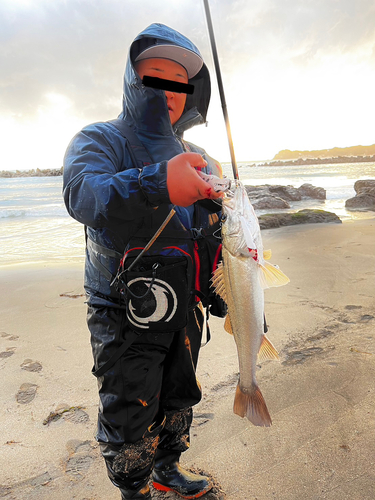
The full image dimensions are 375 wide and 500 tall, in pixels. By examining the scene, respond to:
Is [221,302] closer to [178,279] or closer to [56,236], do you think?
[178,279]

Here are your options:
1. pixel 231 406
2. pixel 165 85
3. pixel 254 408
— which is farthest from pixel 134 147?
pixel 231 406

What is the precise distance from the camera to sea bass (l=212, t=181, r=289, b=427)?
1.88 meters

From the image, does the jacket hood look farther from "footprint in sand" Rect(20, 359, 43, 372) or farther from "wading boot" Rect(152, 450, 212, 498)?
"footprint in sand" Rect(20, 359, 43, 372)

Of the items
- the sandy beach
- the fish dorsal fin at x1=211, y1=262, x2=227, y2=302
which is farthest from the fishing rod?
the sandy beach

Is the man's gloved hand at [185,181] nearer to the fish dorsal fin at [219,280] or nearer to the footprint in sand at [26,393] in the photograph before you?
the fish dorsal fin at [219,280]

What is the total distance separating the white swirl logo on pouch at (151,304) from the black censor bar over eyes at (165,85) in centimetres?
119

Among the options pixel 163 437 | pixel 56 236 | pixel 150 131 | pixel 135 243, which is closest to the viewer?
pixel 135 243

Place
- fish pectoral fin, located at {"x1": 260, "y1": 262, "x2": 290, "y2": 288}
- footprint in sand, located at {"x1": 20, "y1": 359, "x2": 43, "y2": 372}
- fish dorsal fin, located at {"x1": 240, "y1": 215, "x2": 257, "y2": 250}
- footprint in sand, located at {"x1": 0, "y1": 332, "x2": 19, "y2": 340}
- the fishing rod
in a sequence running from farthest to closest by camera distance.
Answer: footprint in sand, located at {"x1": 0, "y1": 332, "x2": 19, "y2": 340} < footprint in sand, located at {"x1": 20, "y1": 359, "x2": 43, "y2": 372} < the fishing rod < fish pectoral fin, located at {"x1": 260, "y1": 262, "x2": 290, "y2": 288} < fish dorsal fin, located at {"x1": 240, "y1": 215, "x2": 257, "y2": 250}

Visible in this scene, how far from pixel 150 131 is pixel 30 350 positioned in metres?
3.15

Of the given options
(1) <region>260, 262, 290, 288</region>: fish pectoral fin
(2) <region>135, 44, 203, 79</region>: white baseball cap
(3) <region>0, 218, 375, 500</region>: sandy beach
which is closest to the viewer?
(1) <region>260, 262, 290, 288</region>: fish pectoral fin

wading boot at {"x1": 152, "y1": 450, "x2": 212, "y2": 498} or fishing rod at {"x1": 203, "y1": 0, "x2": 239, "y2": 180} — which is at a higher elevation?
fishing rod at {"x1": 203, "y1": 0, "x2": 239, "y2": 180}

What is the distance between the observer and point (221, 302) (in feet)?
8.08

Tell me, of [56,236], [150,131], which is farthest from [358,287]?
[56,236]

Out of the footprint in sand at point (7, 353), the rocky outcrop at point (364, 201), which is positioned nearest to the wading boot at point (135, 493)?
the footprint in sand at point (7, 353)
